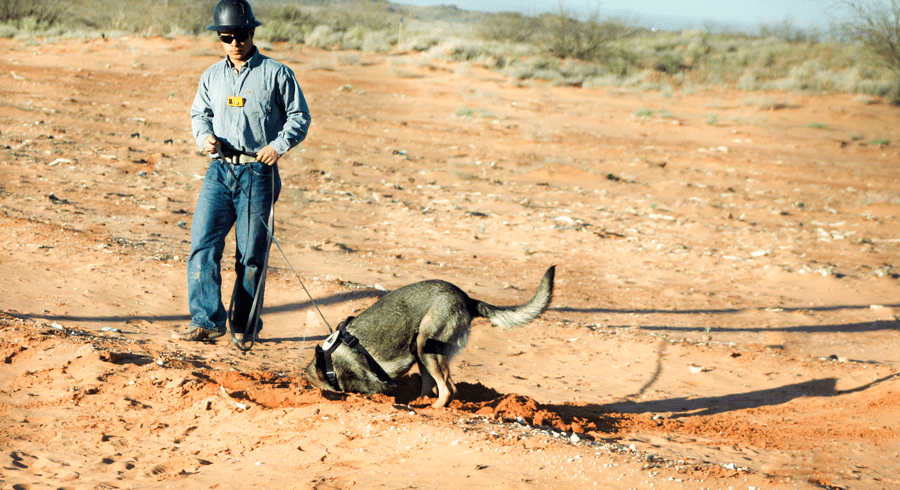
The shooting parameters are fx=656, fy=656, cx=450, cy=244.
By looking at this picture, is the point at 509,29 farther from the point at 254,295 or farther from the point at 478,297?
the point at 254,295

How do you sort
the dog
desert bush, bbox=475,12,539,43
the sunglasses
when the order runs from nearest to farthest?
the dog < the sunglasses < desert bush, bbox=475,12,539,43

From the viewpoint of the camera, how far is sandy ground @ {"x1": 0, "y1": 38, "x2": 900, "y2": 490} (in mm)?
3523

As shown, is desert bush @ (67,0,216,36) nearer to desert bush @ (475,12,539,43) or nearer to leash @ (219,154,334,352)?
desert bush @ (475,12,539,43)

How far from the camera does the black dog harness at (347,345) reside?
4066 millimetres

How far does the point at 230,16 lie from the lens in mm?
4430

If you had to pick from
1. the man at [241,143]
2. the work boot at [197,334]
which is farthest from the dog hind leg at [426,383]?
the work boot at [197,334]

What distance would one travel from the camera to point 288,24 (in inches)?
1280

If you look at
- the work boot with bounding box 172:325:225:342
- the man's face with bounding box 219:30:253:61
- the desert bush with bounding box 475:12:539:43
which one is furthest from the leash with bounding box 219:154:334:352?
the desert bush with bounding box 475:12:539:43

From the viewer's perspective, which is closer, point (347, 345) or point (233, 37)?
point (347, 345)

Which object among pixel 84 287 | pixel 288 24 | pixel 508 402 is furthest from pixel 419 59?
pixel 508 402

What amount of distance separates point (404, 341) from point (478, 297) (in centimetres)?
300

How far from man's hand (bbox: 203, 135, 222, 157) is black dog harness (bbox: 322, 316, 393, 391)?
1.51 m

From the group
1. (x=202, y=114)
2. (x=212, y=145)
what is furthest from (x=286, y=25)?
(x=212, y=145)

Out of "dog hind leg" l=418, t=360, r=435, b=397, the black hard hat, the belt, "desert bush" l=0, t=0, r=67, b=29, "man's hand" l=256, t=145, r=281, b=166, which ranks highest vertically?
"desert bush" l=0, t=0, r=67, b=29
